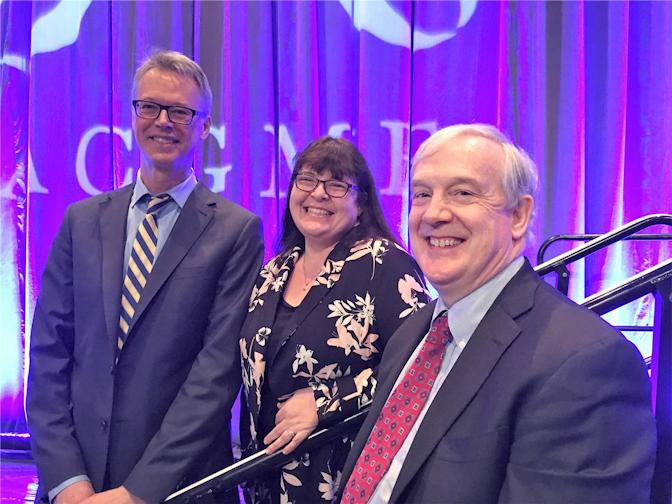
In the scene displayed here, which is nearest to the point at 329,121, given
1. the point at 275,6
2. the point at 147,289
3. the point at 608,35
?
the point at 275,6

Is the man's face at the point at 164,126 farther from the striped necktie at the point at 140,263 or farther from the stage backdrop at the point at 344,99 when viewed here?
the stage backdrop at the point at 344,99

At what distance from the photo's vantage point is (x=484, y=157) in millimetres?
1318

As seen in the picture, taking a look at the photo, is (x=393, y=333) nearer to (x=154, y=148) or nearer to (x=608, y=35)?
(x=154, y=148)

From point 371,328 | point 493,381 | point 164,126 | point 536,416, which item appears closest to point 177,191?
point 164,126

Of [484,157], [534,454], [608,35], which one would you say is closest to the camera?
[534,454]

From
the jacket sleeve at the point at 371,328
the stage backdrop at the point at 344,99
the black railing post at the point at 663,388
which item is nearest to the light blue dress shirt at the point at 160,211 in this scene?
the jacket sleeve at the point at 371,328

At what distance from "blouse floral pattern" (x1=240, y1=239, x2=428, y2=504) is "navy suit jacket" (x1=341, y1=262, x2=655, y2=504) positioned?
52 centimetres

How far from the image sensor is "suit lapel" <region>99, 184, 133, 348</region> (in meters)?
1.94

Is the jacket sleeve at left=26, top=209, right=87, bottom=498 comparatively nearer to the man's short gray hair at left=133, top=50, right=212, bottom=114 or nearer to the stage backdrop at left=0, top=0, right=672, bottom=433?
the man's short gray hair at left=133, top=50, right=212, bottom=114

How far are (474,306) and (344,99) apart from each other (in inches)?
107

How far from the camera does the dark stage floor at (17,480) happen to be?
141 inches

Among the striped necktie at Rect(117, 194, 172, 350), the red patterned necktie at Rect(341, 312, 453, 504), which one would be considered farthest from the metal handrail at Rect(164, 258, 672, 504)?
the striped necktie at Rect(117, 194, 172, 350)

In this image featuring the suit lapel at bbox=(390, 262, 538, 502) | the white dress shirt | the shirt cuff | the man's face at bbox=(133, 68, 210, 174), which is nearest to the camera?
the suit lapel at bbox=(390, 262, 538, 502)

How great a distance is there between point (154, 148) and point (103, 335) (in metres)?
0.55
